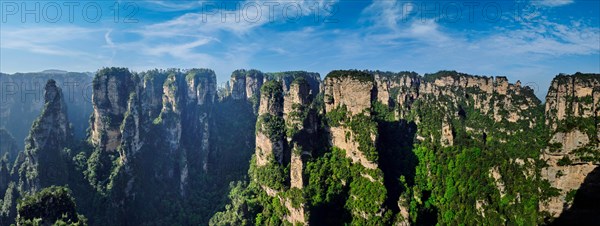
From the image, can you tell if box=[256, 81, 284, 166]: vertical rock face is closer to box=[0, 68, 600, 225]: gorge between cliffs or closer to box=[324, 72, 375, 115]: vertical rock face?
box=[0, 68, 600, 225]: gorge between cliffs

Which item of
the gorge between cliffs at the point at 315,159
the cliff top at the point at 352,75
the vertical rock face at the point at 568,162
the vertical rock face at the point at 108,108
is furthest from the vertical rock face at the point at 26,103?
the vertical rock face at the point at 568,162

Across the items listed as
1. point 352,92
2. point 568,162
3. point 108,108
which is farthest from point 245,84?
point 568,162

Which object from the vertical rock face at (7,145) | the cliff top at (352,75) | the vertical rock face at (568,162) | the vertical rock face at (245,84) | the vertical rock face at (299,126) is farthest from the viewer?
the vertical rock face at (245,84)

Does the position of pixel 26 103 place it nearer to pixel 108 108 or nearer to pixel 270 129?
pixel 108 108

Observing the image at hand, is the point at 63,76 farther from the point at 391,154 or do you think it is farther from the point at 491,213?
the point at 491,213

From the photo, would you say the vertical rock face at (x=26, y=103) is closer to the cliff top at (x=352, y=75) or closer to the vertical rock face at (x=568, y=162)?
the cliff top at (x=352, y=75)

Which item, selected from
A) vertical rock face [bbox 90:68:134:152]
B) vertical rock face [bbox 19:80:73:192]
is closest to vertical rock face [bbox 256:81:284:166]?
vertical rock face [bbox 90:68:134:152]
